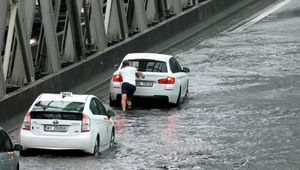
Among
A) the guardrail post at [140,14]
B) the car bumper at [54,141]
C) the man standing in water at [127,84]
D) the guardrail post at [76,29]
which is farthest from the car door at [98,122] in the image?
the guardrail post at [140,14]

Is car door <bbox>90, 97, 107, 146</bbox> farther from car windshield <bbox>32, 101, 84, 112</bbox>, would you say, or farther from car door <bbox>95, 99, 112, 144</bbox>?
car windshield <bbox>32, 101, 84, 112</bbox>

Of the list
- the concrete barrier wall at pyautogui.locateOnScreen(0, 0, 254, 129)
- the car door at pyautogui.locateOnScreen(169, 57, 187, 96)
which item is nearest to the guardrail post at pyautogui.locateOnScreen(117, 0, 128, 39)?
the concrete barrier wall at pyautogui.locateOnScreen(0, 0, 254, 129)

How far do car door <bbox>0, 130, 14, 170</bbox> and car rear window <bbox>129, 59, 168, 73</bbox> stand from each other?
12302 millimetres

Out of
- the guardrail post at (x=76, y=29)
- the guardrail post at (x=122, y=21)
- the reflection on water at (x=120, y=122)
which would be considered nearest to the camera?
the reflection on water at (x=120, y=122)

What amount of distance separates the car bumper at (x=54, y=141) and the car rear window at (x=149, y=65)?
8.22 metres

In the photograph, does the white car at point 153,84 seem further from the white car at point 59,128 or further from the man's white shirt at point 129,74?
the white car at point 59,128

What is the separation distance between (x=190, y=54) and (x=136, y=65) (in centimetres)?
983

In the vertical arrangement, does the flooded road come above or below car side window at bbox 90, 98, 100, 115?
below

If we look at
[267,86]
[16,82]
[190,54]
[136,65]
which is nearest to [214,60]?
[190,54]

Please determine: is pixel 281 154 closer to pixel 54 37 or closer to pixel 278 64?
pixel 54 37

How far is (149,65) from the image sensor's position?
92.8ft

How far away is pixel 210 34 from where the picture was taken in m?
42.8

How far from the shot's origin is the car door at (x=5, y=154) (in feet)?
50.4

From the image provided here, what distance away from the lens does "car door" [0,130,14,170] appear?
15.4 m
